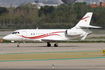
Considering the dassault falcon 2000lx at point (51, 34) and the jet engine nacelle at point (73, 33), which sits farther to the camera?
the jet engine nacelle at point (73, 33)

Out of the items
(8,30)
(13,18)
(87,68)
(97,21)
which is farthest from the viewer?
(13,18)

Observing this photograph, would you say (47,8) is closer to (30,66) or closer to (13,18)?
(13,18)

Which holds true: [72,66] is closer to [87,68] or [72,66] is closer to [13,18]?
[87,68]

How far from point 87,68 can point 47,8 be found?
123m

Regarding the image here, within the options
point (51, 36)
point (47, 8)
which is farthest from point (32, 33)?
point (47, 8)

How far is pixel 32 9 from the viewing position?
14762 centimetres

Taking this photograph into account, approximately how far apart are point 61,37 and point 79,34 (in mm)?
2988

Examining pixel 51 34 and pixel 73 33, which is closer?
pixel 73 33

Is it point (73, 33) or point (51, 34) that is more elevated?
point (73, 33)

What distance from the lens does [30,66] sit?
1870 cm

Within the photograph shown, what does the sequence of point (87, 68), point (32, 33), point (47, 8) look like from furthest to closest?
point (47, 8) → point (32, 33) → point (87, 68)

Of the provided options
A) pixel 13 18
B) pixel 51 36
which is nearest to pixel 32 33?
pixel 51 36

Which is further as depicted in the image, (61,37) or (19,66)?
(61,37)

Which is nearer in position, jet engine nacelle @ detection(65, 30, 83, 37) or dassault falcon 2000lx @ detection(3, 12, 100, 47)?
dassault falcon 2000lx @ detection(3, 12, 100, 47)
